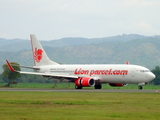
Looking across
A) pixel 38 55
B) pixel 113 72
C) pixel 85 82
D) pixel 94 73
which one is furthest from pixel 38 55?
pixel 113 72

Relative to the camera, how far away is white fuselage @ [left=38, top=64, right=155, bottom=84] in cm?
6906

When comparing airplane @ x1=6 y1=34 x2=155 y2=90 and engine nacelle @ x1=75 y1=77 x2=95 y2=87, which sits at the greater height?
airplane @ x1=6 y1=34 x2=155 y2=90

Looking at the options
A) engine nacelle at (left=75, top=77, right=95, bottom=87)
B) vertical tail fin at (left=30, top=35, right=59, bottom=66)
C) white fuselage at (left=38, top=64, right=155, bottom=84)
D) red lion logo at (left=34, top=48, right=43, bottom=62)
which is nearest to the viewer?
white fuselage at (left=38, top=64, right=155, bottom=84)

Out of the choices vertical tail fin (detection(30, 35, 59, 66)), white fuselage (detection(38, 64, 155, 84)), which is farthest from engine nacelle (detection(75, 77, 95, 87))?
vertical tail fin (detection(30, 35, 59, 66))

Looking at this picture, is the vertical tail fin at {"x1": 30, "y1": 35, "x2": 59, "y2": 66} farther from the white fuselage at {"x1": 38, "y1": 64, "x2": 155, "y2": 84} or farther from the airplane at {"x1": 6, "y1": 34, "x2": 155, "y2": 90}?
the white fuselage at {"x1": 38, "y1": 64, "x2": 155, "y2": 84}

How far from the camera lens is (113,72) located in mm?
70875

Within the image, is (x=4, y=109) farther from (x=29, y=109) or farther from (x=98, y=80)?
(x=98, y=80)

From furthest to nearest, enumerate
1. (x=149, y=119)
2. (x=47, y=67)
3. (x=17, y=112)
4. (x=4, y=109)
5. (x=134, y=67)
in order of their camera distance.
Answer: (x=47, y=67)
(x=134, y=67)
(x=4, y=109)
(x=17, y=112)
(x=149, y=119)

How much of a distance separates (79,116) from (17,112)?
4.49 meters

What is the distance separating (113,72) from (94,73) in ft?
13.5

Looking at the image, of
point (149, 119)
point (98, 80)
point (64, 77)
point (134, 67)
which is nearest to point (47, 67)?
point (64, 77)

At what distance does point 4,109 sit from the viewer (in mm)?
32500

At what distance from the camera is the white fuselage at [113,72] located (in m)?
69.1

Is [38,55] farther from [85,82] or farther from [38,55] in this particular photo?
[85,82]
